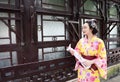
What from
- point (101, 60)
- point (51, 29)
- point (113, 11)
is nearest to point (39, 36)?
point (51, 29)

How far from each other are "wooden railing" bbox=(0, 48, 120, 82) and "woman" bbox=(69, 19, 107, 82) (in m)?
1.10

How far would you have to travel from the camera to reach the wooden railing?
3457 mm

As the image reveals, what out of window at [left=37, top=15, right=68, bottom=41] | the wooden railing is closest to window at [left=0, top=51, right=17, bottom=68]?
the wooden railing

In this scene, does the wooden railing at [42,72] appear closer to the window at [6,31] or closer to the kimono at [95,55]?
the window at [6,31]

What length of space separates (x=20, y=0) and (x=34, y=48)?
3.28ft

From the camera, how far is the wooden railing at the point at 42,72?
3457 millimetres

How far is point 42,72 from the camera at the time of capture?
407 centimetres

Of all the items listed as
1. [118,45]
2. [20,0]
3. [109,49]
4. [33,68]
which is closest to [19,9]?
[20,0]

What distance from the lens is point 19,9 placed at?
355 cm

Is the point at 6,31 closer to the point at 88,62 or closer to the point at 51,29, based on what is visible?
the point at 51,29

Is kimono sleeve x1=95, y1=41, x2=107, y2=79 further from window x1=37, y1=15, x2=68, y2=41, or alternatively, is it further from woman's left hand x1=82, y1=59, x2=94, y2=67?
window x1=37, y1=15, x2=68, y2=41

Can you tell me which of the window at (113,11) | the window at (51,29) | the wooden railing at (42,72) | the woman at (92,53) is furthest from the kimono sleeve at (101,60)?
the window at (113,11)

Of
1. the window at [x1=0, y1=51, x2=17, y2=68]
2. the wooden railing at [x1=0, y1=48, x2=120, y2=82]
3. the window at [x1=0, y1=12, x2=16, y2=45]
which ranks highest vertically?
the window at [x1=0, y1=12, x2=16, y2=45]

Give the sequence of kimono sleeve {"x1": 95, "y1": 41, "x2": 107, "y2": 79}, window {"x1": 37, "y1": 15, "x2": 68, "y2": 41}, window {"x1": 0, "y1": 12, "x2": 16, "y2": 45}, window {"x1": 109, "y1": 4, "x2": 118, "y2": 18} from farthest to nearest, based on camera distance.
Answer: window {"x1": 109, "y1": 4, "x2": 118, "y2": 18} < window {"x1": 37, "y1": 15, "x2": 68, "y2": 41} < window {"x1": 0, "y1": 12, "x2": 16, "y2": 45} < kimono sleeve {"x1": 95, "y1": 41, "x2": 107, "y2": 79}
